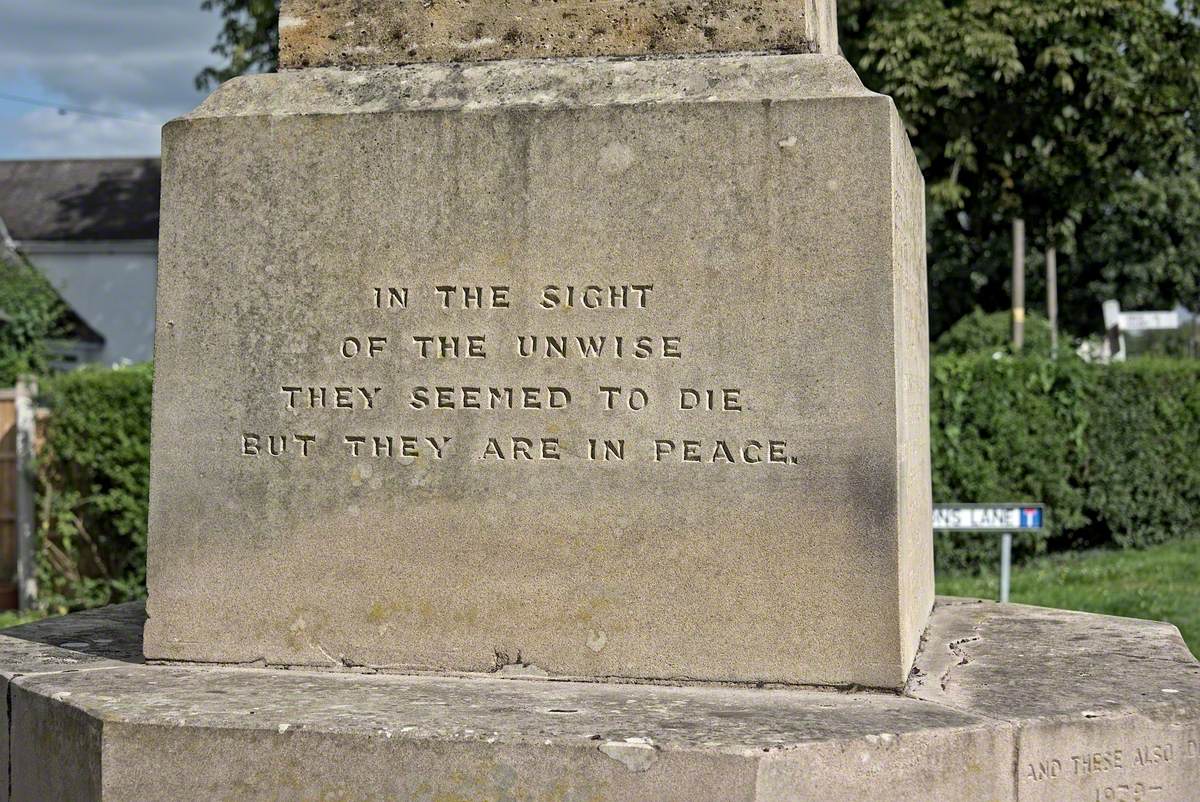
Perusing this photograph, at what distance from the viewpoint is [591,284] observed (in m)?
3.60

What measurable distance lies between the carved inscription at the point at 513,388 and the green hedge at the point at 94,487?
8874mm

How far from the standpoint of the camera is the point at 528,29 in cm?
387

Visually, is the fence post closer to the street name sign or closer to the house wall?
the street name sign

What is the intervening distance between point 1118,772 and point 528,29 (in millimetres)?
2408

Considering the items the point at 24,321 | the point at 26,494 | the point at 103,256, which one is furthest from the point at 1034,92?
the point at 103,256

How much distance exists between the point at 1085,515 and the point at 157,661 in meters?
12.0

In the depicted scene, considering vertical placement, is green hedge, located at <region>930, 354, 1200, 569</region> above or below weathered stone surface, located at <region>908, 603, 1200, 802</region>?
above

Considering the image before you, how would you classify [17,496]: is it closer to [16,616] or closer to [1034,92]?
[16,616]

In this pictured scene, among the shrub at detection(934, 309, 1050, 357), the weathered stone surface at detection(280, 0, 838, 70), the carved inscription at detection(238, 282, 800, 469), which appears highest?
the shrub at detection(934, 309, 1050, 357)

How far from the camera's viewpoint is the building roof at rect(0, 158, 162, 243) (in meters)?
33.7

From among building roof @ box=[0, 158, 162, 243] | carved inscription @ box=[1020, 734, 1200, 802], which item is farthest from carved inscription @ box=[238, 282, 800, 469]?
building roof @ box=[0, 158, 162, 243]

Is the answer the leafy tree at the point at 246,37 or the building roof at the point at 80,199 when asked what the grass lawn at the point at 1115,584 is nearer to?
the leafy tree at the point at 246,37

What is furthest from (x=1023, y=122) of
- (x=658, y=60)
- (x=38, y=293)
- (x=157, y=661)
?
(x=38, y=293)

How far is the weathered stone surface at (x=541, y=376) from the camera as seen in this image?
3467 millimetres
